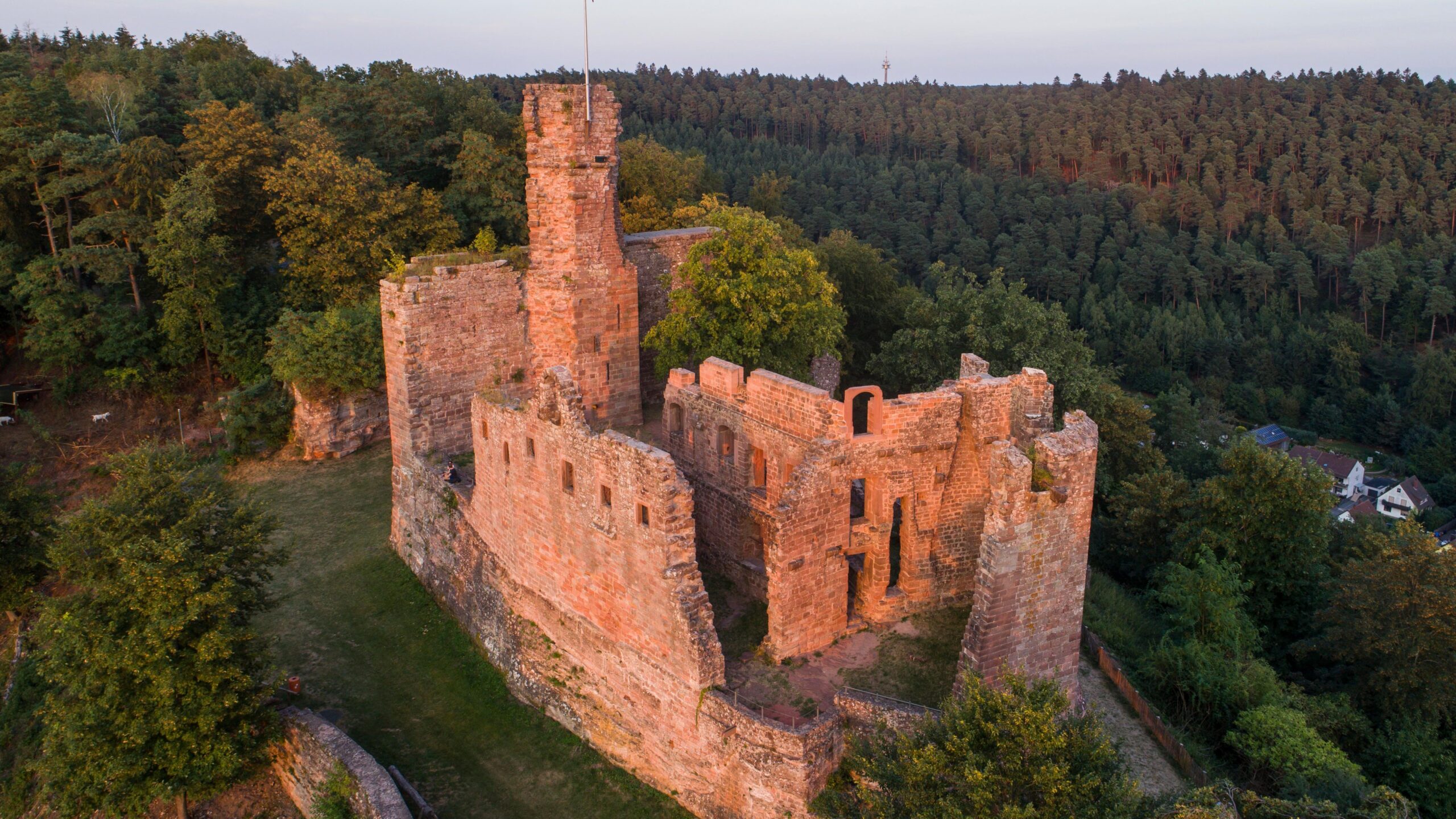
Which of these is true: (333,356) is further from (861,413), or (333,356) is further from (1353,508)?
(1353,508)

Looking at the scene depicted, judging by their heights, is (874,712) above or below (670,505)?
below

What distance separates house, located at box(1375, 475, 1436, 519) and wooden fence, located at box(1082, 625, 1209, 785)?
47.8 metres

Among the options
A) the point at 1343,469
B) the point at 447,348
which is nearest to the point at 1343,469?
the point at 1343,469

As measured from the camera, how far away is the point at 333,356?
28938 millimetres

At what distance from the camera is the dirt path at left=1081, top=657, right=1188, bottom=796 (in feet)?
57.3

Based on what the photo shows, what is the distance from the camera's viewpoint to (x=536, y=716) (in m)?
18.6

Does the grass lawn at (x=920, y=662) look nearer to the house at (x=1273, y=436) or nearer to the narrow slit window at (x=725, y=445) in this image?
the narrow slit window at (x=725, y=445)

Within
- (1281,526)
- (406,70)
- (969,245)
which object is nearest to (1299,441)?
(969,245)

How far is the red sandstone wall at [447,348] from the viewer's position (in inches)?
915

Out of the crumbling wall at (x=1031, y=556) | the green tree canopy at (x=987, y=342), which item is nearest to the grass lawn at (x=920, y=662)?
the crumbling wall at (x=1031, y=556)

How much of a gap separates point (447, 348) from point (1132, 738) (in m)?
16.4

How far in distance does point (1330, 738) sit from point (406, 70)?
41146 millimetres

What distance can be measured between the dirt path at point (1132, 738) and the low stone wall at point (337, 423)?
66.0ft

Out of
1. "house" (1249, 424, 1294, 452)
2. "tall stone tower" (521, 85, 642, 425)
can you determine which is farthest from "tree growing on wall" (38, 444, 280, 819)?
"house" (1249, 424, 1294, 452)
